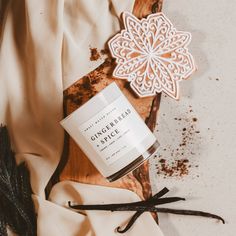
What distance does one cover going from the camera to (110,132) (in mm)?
604

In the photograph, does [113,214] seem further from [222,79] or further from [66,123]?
[222,79]

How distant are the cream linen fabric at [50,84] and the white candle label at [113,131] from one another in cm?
11

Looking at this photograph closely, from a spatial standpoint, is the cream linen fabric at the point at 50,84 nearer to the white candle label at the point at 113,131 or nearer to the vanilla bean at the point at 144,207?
the vanilla bean at the point at 144,207

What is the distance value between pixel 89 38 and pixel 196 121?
0.23 m

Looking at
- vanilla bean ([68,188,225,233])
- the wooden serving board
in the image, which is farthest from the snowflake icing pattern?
vanilla bean ([68,188,225,233])

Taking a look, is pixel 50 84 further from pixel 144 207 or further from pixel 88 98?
pixel 144 207

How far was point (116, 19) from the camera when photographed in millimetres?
706

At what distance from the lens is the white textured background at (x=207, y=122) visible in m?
0.73

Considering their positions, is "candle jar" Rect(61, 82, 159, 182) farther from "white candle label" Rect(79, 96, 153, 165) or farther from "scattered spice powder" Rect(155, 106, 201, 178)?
"scattered spice powder" Rect(155, 106, 201, 178)

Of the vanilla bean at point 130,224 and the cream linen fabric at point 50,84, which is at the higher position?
the cream linen fabric at point 50,84

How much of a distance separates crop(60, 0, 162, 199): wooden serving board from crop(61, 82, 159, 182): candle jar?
0.09m

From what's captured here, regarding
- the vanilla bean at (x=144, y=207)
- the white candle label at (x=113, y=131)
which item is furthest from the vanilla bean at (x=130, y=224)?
the white candle label at (x=113, y=131)

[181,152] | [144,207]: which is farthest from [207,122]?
[144,207]

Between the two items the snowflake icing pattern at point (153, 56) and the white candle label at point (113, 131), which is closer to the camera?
the white candle label at point (113, 131)
